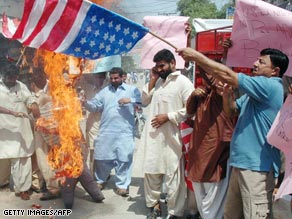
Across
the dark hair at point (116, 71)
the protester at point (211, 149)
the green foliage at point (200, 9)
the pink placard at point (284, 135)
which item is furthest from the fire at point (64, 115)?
the green foliage at point (200, 9)

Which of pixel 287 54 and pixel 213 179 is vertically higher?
pixel 287 54

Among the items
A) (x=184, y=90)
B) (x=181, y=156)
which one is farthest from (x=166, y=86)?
(x=181, y=156)

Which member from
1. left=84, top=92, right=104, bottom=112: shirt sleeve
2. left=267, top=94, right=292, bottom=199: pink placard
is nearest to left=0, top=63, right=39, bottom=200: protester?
left=84, top=92, right=104, bottom=112: shirt sleeve

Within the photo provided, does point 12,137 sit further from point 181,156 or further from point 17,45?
point 17,45

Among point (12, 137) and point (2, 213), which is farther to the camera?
point (12, 137)

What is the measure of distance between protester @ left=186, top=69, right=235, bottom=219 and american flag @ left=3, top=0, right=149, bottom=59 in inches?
38.9

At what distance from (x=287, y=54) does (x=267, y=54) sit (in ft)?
1.16

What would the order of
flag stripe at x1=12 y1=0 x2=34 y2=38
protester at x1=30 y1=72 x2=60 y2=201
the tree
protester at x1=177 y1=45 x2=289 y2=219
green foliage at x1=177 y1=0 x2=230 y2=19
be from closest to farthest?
1. protester at x1=177 y1=45 x2=289 y2=219
2. flag stripe at x1=12 y1=0 x2=34 y2=38
3. protester at x1=30 y1=72 x2=60 y2=201
4. green foliage at x1=177 y1=0 x2=230 y2=19
5. the tree

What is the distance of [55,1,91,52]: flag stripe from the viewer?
11.7ft

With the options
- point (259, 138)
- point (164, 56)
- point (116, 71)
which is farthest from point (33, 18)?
point (116, 71)

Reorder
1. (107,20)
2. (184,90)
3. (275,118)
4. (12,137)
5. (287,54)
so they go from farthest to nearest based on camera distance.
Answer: (12,137)
(184,90)
(107,20)
(287,54)
(275,118)

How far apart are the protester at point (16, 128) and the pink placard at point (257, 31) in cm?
329

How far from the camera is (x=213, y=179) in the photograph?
3992mm

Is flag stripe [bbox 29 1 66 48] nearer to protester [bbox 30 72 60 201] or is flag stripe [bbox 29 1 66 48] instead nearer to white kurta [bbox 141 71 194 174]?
white kurta [bbox 141 71 194 174]
